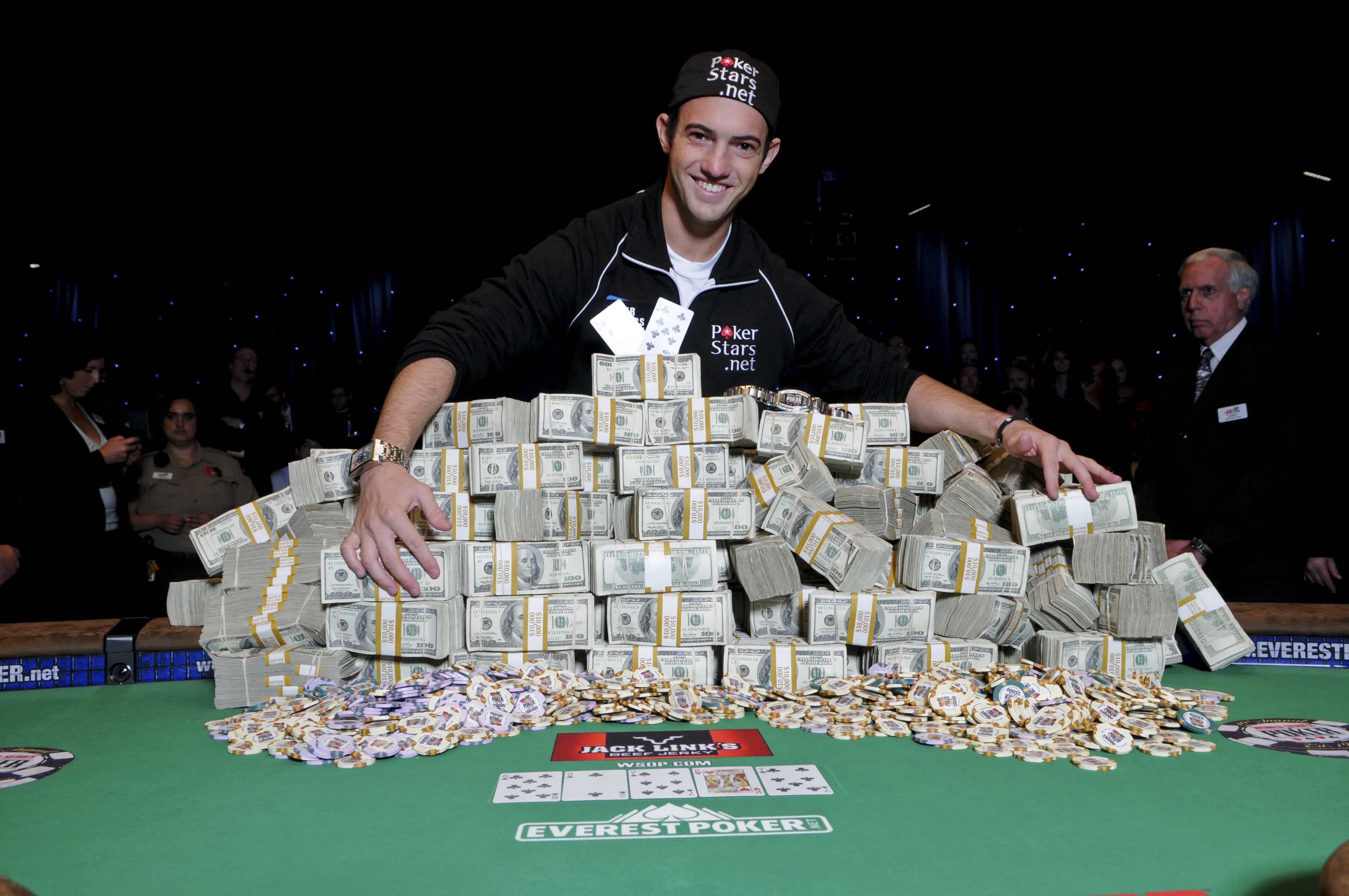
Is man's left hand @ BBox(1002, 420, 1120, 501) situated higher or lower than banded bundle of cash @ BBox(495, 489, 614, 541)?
higher

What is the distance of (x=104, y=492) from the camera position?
12.1ft

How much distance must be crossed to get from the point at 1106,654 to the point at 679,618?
1000 mm

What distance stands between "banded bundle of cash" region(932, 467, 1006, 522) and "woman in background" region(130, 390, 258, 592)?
343 centimetres

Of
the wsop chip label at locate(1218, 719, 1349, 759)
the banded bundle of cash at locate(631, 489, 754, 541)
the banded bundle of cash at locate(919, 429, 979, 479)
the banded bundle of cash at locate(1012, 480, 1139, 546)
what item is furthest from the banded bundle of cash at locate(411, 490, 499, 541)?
the wsop chip label at locate(1218, 719, 1349, 759)

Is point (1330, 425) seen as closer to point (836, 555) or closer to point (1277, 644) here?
point (1277, 644)

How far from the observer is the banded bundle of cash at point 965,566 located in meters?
2.18

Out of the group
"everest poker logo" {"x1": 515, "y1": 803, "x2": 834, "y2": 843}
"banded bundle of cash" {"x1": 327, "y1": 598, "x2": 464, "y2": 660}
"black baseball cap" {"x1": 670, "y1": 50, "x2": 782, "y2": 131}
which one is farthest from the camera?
"black baseball cap" {"x1": 670, "y1": 50, "x2": 782, "y2": 131}

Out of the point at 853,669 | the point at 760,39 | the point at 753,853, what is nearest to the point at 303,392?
the point at 760,39

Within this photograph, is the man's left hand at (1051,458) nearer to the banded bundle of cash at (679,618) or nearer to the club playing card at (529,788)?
the banded bundle of cash at (679,618)

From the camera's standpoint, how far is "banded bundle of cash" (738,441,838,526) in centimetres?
235

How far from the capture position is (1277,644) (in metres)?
2.34

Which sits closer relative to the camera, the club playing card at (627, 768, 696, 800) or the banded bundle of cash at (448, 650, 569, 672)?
the club playing card at (627, 768, 696, 800)

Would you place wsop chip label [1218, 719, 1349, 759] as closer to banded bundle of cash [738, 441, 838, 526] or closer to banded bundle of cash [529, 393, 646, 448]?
banded bundle of cash [738, 441, 838, 526]

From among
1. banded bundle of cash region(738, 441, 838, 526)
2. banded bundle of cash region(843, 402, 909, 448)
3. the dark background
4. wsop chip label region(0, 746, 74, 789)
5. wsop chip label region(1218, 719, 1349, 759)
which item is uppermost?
the dark background
